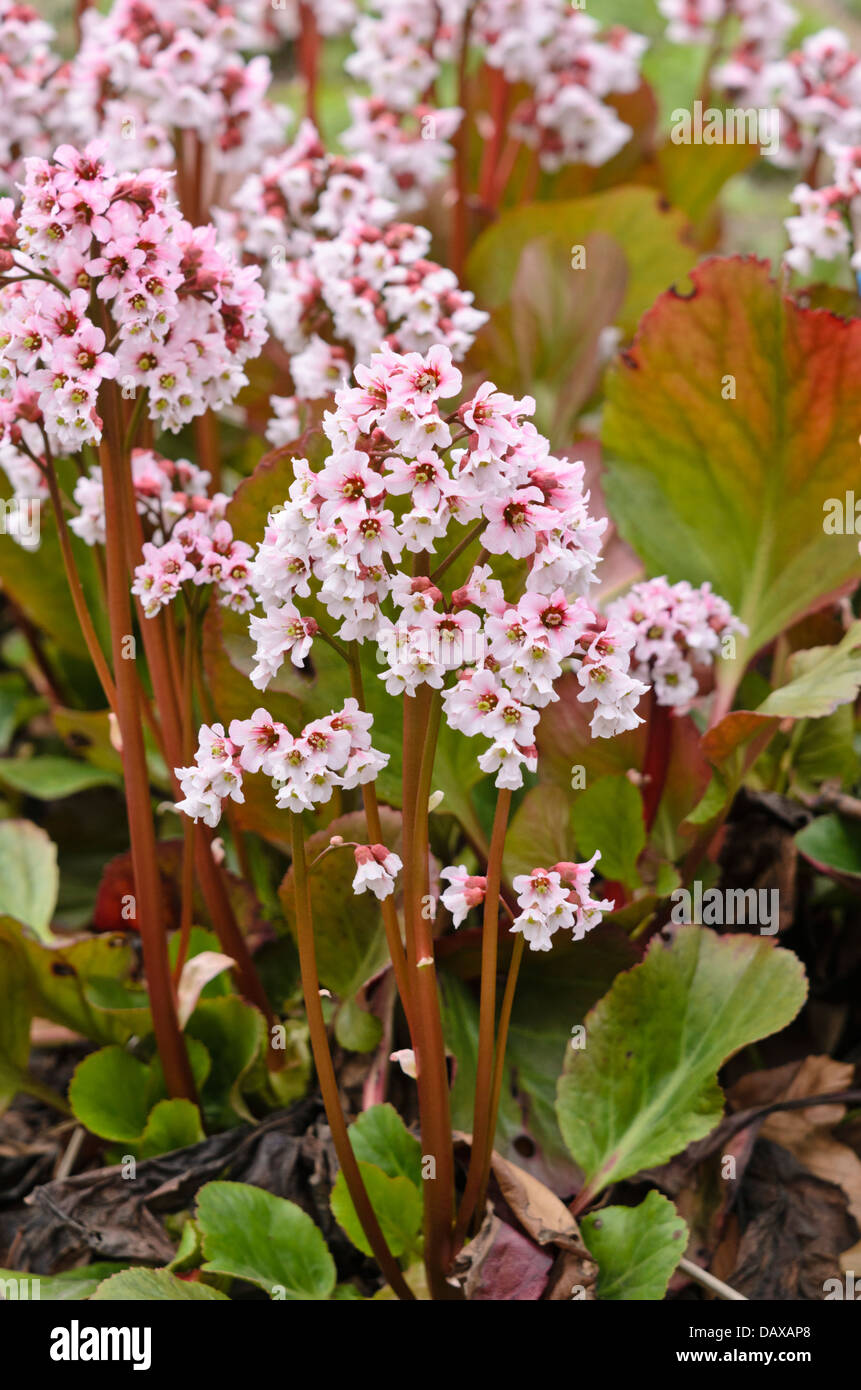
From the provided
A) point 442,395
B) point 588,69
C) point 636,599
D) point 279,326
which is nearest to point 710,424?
point 636,599

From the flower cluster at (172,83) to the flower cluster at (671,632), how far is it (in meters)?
0.77

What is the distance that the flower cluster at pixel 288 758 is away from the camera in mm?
735

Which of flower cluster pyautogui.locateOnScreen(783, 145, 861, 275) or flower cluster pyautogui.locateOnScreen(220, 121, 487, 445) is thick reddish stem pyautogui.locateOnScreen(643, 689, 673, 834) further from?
flower cluster pyautogui.locateOnScreen(783, 145, 861, 275)

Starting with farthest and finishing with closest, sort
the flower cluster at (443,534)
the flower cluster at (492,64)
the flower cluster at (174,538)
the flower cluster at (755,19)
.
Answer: the flower cluster at (755,19) → the flower cluster at (492,64) → the flower cluster at (174,538) → the flower cluster at (443,534)

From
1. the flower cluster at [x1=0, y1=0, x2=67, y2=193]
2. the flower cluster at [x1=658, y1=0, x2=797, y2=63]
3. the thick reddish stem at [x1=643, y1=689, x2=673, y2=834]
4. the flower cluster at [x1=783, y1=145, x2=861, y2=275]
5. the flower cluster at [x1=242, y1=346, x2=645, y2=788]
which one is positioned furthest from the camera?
the flower cluster at [x1=658, y1=0, x2=797, y2=63]

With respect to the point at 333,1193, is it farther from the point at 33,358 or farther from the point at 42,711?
the point at 42,711

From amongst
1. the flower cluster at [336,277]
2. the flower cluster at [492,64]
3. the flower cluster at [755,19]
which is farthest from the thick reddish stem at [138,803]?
the flower cluster at [755,19]

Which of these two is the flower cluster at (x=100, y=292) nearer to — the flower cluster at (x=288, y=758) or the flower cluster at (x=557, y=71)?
the flower cluster at (x=288, y=758)

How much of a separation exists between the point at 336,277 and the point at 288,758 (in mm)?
695

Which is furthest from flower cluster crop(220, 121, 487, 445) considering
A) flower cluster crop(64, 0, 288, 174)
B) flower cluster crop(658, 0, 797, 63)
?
flower cluster crop(658, 0, 797, 63)

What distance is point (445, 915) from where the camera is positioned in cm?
109

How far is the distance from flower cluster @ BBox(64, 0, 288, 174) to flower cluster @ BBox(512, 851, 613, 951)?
0.99 metres

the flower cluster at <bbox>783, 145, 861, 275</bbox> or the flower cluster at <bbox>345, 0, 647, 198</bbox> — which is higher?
the flower cluster at <bbox>345, 0, 647, 198</bbox>

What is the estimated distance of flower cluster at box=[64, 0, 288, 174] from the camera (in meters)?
1.42
